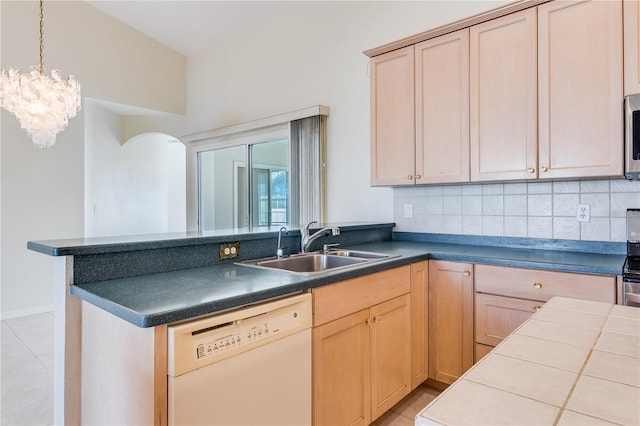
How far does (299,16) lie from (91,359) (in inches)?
149

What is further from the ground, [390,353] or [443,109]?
[443,109]

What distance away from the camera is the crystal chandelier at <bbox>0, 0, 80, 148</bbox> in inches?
129

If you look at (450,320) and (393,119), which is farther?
(393,119)

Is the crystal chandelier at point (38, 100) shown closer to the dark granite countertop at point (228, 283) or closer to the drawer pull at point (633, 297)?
the dark granite countertop at point (228, 283)

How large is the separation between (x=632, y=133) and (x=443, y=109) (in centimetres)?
103

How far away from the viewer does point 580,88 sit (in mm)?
2035

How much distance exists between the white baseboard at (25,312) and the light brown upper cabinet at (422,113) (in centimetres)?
420

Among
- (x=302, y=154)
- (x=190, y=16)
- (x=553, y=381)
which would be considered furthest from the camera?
(x=190, y=16)

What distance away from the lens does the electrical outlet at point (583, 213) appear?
2.30m

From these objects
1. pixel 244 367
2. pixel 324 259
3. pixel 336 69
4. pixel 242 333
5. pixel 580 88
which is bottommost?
pixel 244 367

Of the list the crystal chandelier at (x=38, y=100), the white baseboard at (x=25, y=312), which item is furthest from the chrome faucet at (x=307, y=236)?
the white baseboard at (x=25, y=312)

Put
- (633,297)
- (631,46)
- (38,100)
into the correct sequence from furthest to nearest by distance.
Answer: (38,100) → (631,46) → (633,297)

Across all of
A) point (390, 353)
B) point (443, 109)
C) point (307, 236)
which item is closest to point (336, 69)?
point (443, 109)

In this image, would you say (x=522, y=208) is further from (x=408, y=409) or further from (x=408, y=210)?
(x=408, y=409)
